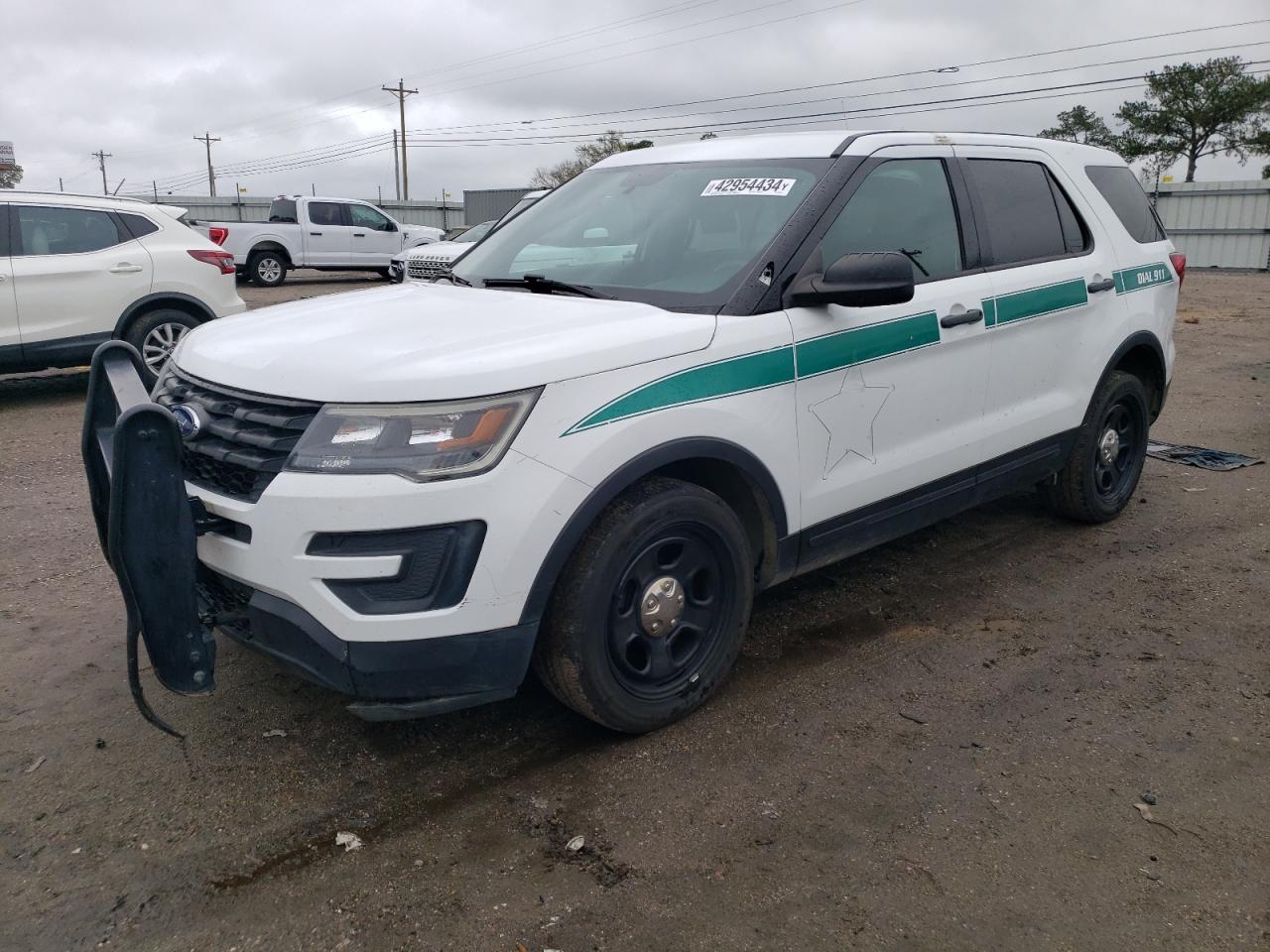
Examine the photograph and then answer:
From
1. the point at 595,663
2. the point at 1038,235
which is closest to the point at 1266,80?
the point at 1038,235

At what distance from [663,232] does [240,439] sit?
1.68m

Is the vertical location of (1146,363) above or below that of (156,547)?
above

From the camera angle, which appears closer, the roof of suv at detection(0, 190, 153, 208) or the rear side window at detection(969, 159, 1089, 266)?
the rear side window at detection(969, 159, 1089, 266)

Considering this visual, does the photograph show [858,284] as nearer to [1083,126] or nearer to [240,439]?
[240,439]

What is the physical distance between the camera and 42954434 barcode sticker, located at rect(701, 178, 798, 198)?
3693 millimetres

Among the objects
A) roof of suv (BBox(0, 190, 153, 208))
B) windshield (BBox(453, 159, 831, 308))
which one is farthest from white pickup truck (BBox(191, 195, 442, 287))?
windshield (BBox(453, 159, 831, 308))

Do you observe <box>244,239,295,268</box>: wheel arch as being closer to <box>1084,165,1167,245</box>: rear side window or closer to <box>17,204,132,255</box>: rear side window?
<box>17,204,132,255</box>: rear side window

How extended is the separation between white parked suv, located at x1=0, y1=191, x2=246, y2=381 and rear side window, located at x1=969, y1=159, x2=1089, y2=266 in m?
6.48

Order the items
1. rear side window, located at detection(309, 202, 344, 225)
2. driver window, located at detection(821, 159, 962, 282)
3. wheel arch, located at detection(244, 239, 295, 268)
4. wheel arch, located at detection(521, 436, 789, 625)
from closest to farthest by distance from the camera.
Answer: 1. wheel arch, located at detection(521, 436, 789, 625)
2. driver window, located at detection(821, 159, 962, 282)
3. wheel arch, located at detection(244, 239, 295, 268)
4. rear side window, located at detection(309, 202, 344, 225)

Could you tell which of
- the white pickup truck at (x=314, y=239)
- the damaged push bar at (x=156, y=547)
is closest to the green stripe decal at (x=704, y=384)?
the damaged push bar at (x=156, y=547)

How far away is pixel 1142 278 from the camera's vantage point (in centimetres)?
510

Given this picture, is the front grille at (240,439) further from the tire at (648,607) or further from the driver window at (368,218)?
the driver window at (368,218)

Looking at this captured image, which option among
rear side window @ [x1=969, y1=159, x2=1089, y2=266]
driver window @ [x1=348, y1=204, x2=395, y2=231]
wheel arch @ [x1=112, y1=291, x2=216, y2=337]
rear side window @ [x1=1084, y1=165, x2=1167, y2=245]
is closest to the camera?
rear side window @ [x1=969, y1=159, x2=1089, y2=266]

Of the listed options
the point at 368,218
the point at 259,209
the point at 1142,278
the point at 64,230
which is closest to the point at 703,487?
the point at 1142,278
